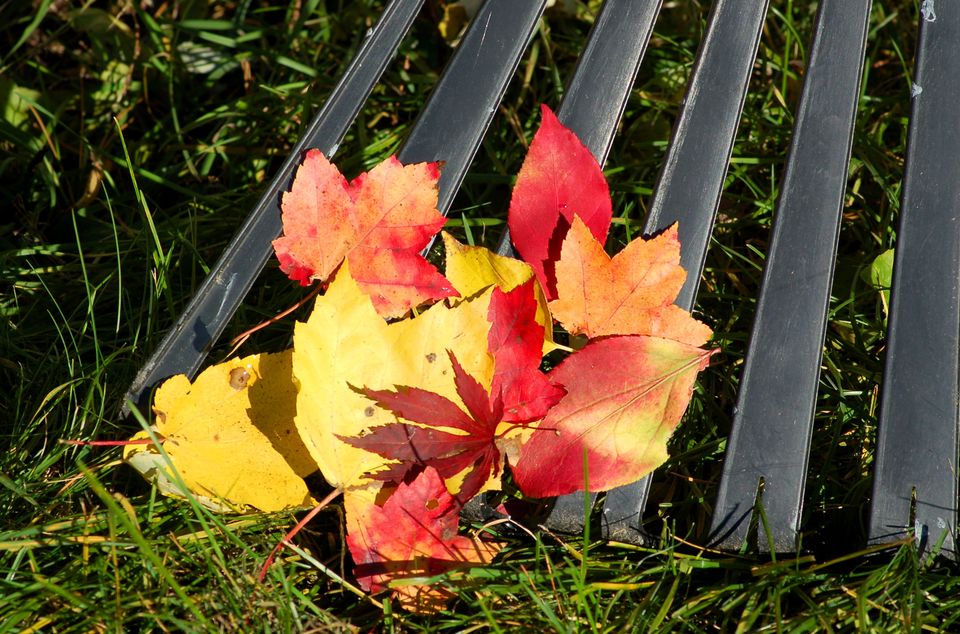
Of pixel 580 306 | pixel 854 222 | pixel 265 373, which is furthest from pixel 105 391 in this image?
pixel 854 222

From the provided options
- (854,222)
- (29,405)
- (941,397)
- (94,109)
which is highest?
(94,109)

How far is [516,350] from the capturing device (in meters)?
0.96

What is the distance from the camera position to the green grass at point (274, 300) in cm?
91

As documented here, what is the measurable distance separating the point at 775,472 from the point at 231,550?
0.64 meters

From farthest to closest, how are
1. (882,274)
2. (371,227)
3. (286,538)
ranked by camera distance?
(882,274)
(371,227)
(286,538)

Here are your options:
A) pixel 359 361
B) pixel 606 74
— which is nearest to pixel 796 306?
pixel 606 74

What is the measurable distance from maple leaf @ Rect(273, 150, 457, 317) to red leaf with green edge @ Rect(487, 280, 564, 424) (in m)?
0.09

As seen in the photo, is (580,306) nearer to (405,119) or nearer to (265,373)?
(265,373)

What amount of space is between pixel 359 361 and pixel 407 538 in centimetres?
20

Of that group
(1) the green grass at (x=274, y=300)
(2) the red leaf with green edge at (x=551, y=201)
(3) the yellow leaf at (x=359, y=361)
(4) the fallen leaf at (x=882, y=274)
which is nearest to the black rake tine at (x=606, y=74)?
(2) the red leaf with green edge at (x=551, y=201)

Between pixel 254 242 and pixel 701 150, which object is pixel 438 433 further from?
pixel 701 150

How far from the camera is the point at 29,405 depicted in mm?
1142

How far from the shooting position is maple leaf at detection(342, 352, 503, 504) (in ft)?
3.06

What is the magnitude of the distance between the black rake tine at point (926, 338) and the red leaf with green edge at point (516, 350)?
390 mm
